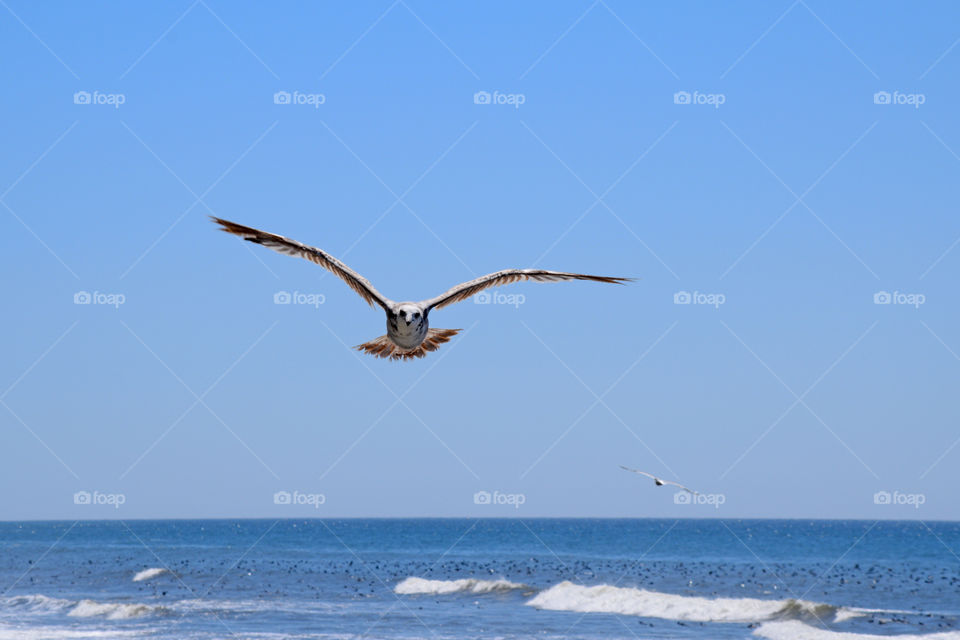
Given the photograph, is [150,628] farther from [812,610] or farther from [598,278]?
[598,278]

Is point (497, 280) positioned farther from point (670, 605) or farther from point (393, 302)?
point (670, 605)

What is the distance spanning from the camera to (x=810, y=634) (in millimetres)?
35094

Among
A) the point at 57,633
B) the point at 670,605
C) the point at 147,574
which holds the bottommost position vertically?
the point at 670,605

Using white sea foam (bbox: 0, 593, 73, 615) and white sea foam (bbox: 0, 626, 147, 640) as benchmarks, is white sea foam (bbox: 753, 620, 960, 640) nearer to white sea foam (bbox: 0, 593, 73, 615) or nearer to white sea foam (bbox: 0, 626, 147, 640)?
white sea foam (bbox: 0, 626, 147, 640)

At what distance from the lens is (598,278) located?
1277cm

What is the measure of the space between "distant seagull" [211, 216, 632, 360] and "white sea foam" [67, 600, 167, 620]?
1085 inches

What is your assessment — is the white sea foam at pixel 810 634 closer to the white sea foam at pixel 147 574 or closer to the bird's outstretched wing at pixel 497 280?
the bird's outstretched wing at pixel 497 280

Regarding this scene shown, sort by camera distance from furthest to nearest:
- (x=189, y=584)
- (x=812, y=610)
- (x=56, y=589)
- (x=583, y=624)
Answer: (x=189, y=584) → (x=56, y=589) → (x=812, y=610) → (x=583, y=624)

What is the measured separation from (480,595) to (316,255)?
115ft

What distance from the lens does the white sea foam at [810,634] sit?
3378 centimetres

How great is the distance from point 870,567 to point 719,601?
26.1 metres

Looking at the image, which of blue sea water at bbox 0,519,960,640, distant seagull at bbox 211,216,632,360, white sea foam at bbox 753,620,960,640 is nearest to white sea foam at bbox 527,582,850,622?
blue sea water at bbox 0,519,960,640

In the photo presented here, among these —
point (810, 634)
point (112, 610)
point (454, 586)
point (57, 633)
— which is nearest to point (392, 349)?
point (57, 633)

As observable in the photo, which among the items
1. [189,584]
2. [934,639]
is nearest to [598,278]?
[934,639]
